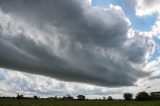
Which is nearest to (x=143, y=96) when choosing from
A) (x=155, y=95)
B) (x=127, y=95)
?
(x=155, y=95)

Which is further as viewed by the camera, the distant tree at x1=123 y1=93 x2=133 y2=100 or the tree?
the distant tree at x1=123 y1=93 x2=133 y2=100

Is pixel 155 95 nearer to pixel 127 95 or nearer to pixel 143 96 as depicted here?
pixel 143 96

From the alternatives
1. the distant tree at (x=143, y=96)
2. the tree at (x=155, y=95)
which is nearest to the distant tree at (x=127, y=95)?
the distant tree at (x=143, y=96)

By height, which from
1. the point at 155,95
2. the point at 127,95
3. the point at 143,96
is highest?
the point at 127,95

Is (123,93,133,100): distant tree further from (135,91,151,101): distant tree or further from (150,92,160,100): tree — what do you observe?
(150,92,160,100): tree

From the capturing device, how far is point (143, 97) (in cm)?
14388

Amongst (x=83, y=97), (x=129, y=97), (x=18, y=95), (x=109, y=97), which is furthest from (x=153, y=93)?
(x=18, y=95)

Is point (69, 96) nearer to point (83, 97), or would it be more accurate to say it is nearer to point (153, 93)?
point (83, 97)

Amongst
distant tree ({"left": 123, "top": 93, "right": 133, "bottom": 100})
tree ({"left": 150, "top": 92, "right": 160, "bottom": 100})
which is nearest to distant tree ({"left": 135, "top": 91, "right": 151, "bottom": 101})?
tree ({"left": 150, "top": 92, "right": 160, "bottom": 100})

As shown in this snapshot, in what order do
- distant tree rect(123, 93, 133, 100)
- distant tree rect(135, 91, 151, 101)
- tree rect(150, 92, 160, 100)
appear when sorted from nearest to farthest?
distant tree rect(135, 91, 151, 101)
tree rect(150, 92, 160, 100)
distant tree rect(123, 93, 133, 100)

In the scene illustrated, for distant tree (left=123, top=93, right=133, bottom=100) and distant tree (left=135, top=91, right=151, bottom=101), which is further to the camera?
distant tree (left=123, top=93, right=133, bottom=100)

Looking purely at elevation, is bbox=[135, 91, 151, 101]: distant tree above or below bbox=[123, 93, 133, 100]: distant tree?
below

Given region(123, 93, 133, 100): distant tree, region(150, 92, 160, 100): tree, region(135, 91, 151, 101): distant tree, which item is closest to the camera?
region(135, 91, 151, 101): distant tree

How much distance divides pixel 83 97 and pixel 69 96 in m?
7.21
